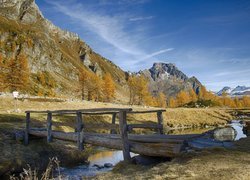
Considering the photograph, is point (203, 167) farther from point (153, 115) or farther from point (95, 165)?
point (153, 115)

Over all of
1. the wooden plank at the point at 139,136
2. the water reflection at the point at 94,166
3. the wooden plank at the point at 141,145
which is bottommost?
the water reflection at the point at 94,166

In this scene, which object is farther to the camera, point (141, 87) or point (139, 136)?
point (141, 87)

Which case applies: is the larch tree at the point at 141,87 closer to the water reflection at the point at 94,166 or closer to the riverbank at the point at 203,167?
the water reflection at the point at 94,166

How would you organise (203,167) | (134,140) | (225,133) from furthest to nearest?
(225,133)
(134,140)
(203,167)

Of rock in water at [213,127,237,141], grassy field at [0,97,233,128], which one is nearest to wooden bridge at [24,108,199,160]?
rock in water at [213,127,237,141]

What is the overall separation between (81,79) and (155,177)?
96680mm

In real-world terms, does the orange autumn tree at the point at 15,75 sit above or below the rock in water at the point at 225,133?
above

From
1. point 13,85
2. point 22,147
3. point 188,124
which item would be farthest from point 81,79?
point 22,147

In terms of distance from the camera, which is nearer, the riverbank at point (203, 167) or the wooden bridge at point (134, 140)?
the riverbank at point (203, 167)

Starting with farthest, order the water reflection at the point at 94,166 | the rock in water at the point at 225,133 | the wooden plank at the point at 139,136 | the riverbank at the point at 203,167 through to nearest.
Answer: the rock in water at the point at 225,133, the water reflection at the point at 94,166, the wooden plank at the point at 139,136, the riverbank at the point at 203,167

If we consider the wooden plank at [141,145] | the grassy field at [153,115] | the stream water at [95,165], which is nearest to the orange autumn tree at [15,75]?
the grassy field at [153,115]

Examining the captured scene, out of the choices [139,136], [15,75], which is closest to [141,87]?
[15,75]

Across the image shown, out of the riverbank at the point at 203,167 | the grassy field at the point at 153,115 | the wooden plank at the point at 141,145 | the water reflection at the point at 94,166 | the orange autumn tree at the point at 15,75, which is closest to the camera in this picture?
the riverbank at the point at 203,167

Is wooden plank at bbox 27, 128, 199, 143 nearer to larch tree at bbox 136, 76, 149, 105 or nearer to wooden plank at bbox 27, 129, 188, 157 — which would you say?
wooden plank at bbox 27, 129, 188, 157
